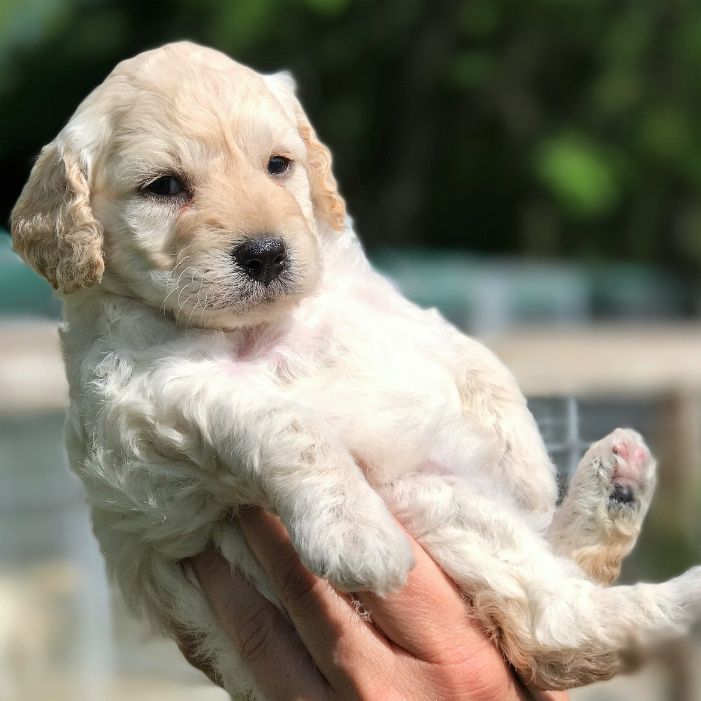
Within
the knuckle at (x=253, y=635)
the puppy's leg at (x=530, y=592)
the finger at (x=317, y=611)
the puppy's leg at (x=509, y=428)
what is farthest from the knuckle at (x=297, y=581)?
the puppy's leg at (x=509, y=428)

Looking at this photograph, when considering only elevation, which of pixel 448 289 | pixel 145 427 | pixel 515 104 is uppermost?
pixel 145 427

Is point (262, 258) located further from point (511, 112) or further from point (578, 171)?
point (511, 112)

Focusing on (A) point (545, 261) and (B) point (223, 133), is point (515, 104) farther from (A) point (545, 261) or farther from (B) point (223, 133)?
(B) point (223, 133)

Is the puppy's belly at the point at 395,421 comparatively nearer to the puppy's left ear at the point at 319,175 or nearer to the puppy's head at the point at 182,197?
the puppy's head at the point at 182,197

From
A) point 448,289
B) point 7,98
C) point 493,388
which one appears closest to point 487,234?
point 448,289

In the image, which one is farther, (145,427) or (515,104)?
(515,104)

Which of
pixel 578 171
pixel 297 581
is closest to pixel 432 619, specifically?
pixel 297 581

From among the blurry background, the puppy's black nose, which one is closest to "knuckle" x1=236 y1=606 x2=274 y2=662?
the puppy's black nose

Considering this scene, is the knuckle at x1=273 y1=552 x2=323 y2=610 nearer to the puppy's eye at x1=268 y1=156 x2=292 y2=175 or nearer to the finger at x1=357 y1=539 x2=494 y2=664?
the finger at x1=357 y1=539 x2=494 y2=664
